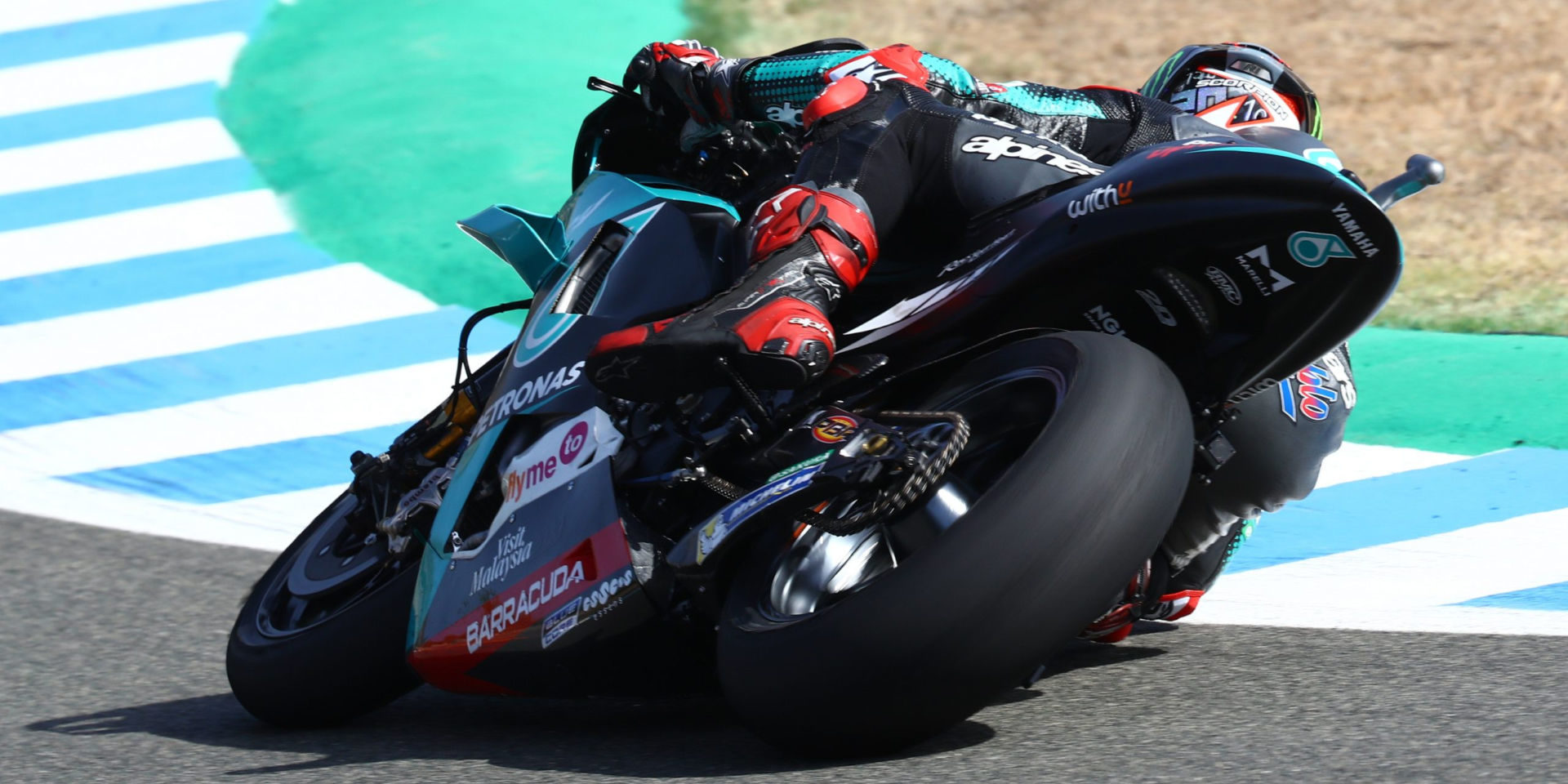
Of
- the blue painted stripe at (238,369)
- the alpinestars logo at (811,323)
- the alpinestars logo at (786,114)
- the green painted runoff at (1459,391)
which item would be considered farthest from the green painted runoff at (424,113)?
the alpinestars logo at (811,323)

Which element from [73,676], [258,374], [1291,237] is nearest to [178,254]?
[258,374]

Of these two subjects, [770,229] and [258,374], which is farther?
[258,374]

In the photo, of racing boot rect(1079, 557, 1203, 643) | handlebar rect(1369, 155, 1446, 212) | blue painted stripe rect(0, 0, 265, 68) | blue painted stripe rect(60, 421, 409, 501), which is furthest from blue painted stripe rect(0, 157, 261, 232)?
handlebar rect(1369, 155, 1446, 212)

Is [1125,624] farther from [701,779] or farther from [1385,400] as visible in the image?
[1385,400]

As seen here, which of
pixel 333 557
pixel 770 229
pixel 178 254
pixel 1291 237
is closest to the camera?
pixel 1291 237

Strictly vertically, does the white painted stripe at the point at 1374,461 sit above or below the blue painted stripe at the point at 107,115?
below

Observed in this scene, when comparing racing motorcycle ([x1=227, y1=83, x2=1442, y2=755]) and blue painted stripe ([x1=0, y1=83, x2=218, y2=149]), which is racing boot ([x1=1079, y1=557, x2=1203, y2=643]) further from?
blue painted stripe ([x1=0, y1=83, x2=218, y2=149])

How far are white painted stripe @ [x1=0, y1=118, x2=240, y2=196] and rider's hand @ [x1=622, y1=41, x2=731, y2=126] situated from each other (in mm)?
4804

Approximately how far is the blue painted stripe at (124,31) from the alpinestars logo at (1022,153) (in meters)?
6.91

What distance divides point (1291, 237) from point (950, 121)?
0.68 metres

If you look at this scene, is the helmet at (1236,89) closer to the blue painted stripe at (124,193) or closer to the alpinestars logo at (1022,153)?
the alpinestars logo at (1022,153)

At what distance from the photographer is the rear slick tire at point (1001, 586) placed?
7.34 feet

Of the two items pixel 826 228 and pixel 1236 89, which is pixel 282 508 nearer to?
pixel 826 228

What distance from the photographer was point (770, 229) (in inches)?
110
